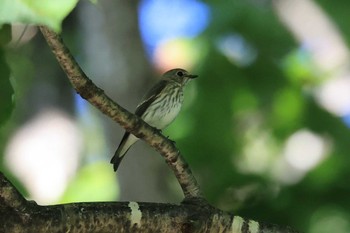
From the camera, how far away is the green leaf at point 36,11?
499 millimetres

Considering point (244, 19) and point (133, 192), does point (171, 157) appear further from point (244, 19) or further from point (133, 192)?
point (244, 19)

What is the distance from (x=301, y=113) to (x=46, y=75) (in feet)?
3.68

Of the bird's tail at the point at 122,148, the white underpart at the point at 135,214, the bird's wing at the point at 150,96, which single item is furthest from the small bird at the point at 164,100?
the white underpart at the point at 135,214

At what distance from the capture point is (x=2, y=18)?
514 millimetres

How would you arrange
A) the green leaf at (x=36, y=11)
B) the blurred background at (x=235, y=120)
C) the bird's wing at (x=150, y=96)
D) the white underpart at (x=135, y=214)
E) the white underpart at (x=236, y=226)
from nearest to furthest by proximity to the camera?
the green leaf at (x=36, y=11), the white underpart at (x=135, y=214), the white underpart at (x=236, y=226), the blurred background at (x=235, y=120), the bird's wing at (x=150, y=96)

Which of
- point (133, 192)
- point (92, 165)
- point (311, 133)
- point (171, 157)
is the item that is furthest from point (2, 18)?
point (92, 165)

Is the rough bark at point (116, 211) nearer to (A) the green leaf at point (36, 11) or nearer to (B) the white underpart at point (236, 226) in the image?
(B) the white underpart at point (236, 226)

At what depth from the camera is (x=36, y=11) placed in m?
0.51

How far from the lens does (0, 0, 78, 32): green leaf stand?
499 millimetres

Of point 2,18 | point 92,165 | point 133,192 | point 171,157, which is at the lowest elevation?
point 2,18

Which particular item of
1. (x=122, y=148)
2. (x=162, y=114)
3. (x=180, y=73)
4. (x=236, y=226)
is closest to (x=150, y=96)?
(x=162, y=114)

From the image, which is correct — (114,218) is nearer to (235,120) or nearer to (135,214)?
(135,214)

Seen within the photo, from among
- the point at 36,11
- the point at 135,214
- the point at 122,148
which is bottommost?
the point at 36,11

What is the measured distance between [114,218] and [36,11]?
0.51 m
